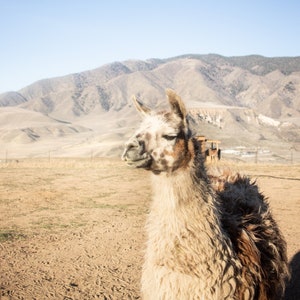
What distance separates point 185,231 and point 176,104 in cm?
135

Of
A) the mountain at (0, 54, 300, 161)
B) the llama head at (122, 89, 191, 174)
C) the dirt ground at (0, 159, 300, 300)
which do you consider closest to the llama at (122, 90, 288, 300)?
the llama head at (122, 89, 191, 174)

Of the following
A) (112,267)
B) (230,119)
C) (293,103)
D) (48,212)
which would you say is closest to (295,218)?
(112,267)

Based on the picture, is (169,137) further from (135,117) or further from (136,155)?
(135,117)

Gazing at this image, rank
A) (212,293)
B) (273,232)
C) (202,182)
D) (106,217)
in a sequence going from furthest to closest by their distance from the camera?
(106,217)
(273,232)
(202,182)
(212,293)

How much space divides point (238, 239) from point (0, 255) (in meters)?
6.08

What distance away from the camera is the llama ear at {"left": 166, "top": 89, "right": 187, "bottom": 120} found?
3.52 metres

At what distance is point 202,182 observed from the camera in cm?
392

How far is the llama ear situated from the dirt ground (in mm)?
1427

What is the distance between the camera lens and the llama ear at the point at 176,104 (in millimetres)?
3523

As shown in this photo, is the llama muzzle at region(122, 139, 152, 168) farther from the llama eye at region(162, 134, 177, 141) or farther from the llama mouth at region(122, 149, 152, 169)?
the llama eye at region(162, 134, 177, 141)

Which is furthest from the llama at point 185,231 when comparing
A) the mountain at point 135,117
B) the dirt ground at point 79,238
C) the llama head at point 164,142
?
the mountain at point 135,117

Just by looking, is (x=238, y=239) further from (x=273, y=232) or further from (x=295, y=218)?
(x=295, y=218)

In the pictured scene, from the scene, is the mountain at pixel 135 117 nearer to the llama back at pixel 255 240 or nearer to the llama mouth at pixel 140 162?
the llama back at pixel 255 240

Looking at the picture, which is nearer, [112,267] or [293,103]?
[112,267]
